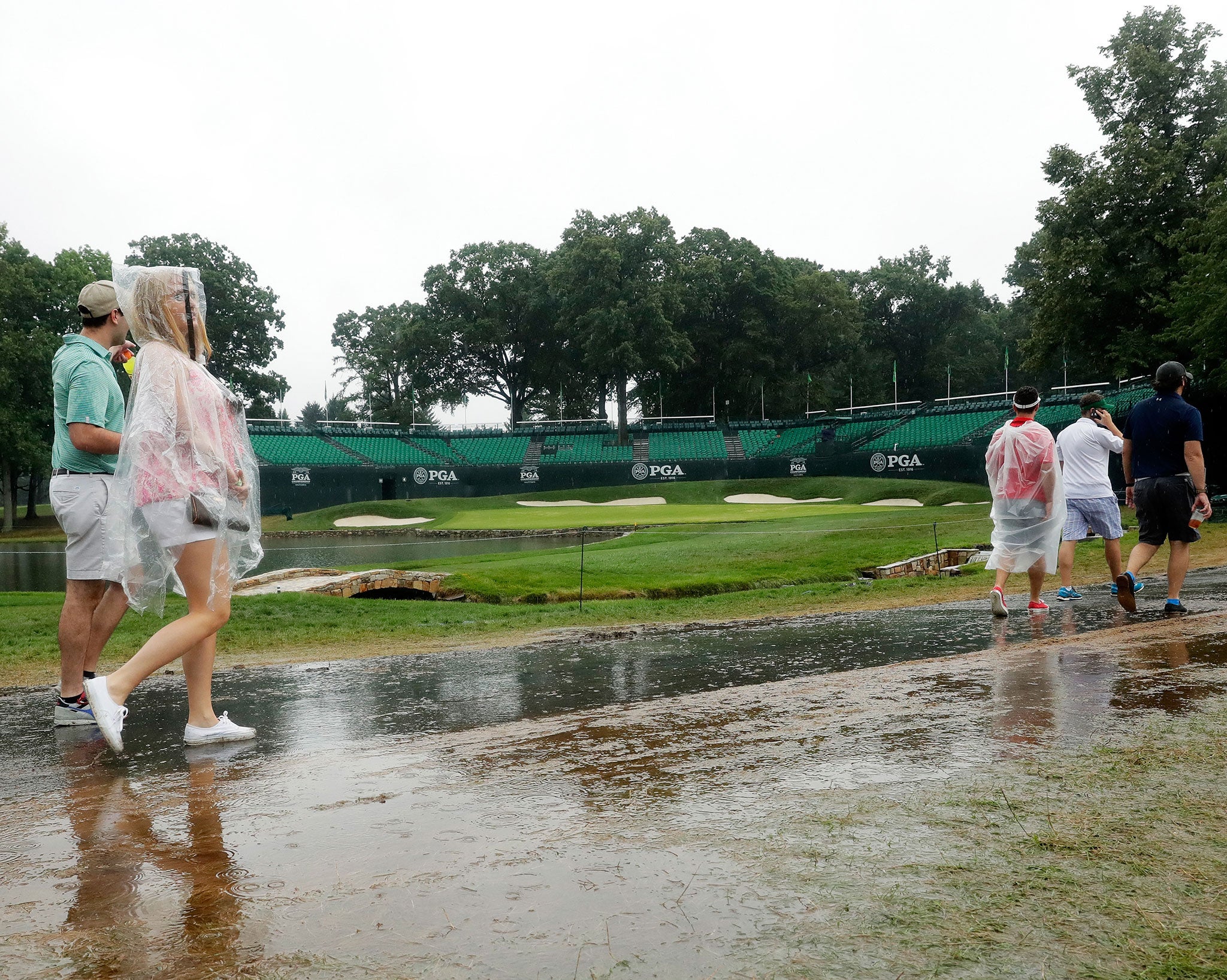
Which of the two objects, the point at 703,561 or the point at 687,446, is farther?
the point at 687,446

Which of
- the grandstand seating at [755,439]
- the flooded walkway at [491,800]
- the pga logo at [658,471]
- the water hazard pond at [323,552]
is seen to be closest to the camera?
the flooded walkway at [491,800]

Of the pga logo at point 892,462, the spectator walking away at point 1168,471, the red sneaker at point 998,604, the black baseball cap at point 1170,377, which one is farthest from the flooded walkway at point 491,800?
the pga logo at point 892,462

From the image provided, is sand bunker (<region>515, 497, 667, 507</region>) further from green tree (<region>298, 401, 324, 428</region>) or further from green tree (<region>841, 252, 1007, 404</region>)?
green tree (<region>298, 401, 324, 428</region>)

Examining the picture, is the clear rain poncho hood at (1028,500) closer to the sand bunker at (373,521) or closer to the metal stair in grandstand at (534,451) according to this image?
the sand bunker at (373,521)

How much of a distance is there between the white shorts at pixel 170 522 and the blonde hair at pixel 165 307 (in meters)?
0.71

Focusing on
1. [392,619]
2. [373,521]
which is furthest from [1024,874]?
[373,521]

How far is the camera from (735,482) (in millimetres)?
50781

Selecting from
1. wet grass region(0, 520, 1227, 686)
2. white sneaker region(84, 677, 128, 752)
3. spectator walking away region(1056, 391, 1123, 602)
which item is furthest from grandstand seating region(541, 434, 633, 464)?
white sneaker region(84, 677, 128, 752)

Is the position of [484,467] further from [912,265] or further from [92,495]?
[92,495]

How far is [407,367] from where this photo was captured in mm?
69375

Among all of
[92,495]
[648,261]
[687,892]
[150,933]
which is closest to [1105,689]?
[687,892]

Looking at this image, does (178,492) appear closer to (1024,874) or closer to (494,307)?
(1024,874)

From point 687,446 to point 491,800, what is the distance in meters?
55.6

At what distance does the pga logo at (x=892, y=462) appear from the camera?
47844 millimetres
